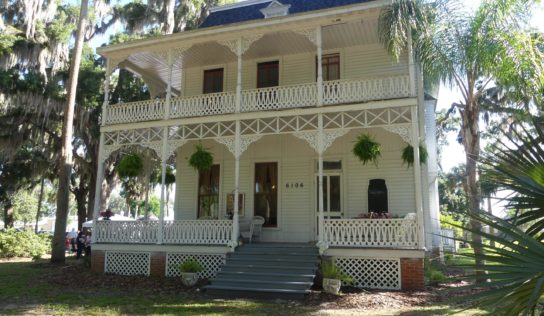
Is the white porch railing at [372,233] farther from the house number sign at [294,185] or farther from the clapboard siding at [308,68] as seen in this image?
the clapboard siding at [308,68]

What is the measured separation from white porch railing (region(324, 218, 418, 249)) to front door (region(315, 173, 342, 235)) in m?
2.18

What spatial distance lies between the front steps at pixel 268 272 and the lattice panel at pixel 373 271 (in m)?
0.93

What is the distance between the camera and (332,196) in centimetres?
1430

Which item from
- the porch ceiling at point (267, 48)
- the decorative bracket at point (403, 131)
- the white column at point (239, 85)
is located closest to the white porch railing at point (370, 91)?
the decorative bracket at point (403, 131)

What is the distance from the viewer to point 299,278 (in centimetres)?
1041

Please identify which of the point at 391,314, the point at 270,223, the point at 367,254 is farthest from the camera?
the point at 270,223


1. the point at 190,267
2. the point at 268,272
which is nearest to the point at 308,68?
the point at 268,272

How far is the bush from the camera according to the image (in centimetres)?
2025

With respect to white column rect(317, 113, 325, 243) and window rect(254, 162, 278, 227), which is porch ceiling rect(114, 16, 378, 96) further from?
window rect(254, 162, 278, 227)

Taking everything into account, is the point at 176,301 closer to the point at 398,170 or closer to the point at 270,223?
the point at 270,223

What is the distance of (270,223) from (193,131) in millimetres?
3954

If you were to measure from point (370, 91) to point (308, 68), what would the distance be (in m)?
3.56

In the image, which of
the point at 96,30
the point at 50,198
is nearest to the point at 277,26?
the point at 96,30

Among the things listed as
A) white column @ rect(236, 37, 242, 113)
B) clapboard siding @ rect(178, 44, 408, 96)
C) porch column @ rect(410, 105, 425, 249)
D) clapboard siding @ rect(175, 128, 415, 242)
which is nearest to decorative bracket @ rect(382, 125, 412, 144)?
porch column @ rect(410, 105, 425, 249)
